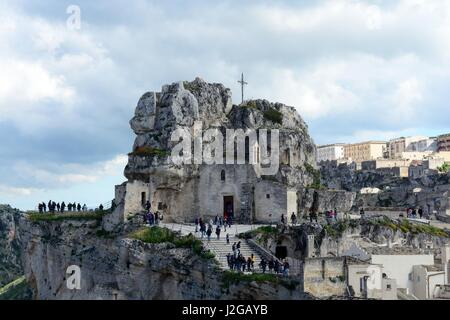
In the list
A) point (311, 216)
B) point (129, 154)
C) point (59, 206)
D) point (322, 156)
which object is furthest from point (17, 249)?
point (322, 156)

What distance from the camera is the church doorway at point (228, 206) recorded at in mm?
55250

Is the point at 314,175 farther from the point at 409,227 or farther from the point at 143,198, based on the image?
the point at 143,198

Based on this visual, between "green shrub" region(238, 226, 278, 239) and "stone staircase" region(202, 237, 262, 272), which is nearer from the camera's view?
"stone staircase" region(202, 237, 262, 272)

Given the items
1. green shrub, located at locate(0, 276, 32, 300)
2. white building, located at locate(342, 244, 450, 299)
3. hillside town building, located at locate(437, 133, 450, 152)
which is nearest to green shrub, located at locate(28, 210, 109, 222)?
green shrub, located at locate(0, 276, 32, 300)

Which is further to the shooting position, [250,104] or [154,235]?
[250,104]

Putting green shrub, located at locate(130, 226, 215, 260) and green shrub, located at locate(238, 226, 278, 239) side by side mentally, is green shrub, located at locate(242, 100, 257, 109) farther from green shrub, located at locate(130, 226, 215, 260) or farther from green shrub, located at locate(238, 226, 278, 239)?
green shrub, located at locate(130, 226, 215, 260)

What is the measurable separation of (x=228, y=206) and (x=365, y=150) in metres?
122

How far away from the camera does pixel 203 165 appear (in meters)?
55.8

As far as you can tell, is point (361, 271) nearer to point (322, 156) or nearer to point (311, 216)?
point (311, 216)

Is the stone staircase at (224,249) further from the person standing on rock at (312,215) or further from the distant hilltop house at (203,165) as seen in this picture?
the person standing on rock at (312,215)

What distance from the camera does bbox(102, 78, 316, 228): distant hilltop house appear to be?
178ft

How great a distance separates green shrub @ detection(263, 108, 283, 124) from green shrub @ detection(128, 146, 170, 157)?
10.9 metres

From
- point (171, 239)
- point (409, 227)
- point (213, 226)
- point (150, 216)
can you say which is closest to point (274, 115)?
point (213, 226)
